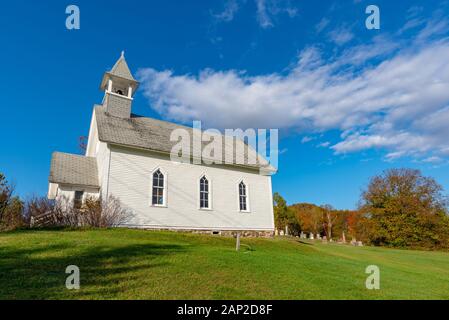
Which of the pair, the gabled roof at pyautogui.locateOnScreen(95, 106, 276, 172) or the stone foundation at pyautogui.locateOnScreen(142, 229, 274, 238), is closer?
the gabled roof at pyautogui.locateOnScreen(95, 106, 276, 172)

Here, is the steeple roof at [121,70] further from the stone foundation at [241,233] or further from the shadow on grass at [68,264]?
the shadow on grass at [68,264]

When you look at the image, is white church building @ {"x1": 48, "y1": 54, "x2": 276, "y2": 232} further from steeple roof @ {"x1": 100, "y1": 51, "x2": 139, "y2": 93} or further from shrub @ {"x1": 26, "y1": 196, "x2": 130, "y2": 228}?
shrub @ {"x1": 26, "y1": 196, "x2": 130, "y2": 228}

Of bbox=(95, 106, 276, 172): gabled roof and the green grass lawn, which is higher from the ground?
bbox=(95, 106, 276, 172): gabled roof

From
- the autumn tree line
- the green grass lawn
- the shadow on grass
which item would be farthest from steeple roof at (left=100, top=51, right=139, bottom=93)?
the autumn tree line

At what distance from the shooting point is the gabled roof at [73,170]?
50.5 ft

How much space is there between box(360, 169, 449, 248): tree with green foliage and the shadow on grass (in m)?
30.1

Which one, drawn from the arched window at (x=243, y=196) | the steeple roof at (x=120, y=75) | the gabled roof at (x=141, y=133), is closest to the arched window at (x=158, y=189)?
the gabled roof at (x=141, y=133)

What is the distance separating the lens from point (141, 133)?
18.8m

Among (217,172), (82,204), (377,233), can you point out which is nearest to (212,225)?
(217,172)

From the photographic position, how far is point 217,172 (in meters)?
20.5

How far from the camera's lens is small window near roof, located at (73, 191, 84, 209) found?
14933mm

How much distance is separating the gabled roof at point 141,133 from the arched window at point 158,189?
5.43 ft
